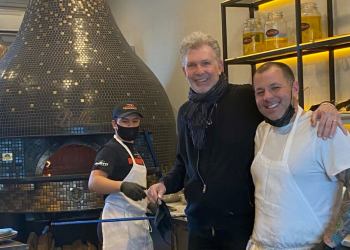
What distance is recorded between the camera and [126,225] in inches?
118

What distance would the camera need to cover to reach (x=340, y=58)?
3094 mm

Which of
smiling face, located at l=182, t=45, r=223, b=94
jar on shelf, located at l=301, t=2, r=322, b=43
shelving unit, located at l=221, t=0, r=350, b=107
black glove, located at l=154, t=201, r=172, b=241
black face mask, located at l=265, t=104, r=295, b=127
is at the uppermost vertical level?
jar on shelf, located at l=301, t=2, r=322, b=43

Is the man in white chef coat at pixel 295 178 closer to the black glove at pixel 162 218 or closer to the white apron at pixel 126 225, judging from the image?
the black glove at pixel 162 218

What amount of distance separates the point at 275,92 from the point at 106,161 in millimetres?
1408

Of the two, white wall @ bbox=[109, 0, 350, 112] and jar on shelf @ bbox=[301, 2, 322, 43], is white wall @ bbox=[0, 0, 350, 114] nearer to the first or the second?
white wall @ bbox=[109, 0, 350, 112]

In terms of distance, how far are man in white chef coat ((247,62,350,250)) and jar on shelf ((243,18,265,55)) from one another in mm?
1624

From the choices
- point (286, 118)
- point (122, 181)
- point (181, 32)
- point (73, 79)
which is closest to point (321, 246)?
point (286, 118)

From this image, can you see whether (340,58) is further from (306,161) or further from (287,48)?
(306,161)

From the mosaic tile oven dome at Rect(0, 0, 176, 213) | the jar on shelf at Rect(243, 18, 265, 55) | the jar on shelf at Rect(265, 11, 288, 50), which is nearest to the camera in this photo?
the jar on shelf at Rect(265, 11, 288, 50)

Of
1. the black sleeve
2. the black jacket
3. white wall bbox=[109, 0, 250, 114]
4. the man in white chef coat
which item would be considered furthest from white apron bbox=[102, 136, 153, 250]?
white wall bbox=[109, 0, 250, 114]

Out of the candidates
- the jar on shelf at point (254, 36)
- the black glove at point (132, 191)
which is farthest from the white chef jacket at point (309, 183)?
the jar on shelf at point (254, 36)

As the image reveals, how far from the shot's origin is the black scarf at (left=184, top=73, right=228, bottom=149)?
6.73 ft

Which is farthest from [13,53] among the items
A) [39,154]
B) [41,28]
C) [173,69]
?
[173,69]

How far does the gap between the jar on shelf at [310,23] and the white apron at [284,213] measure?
1348 mm
